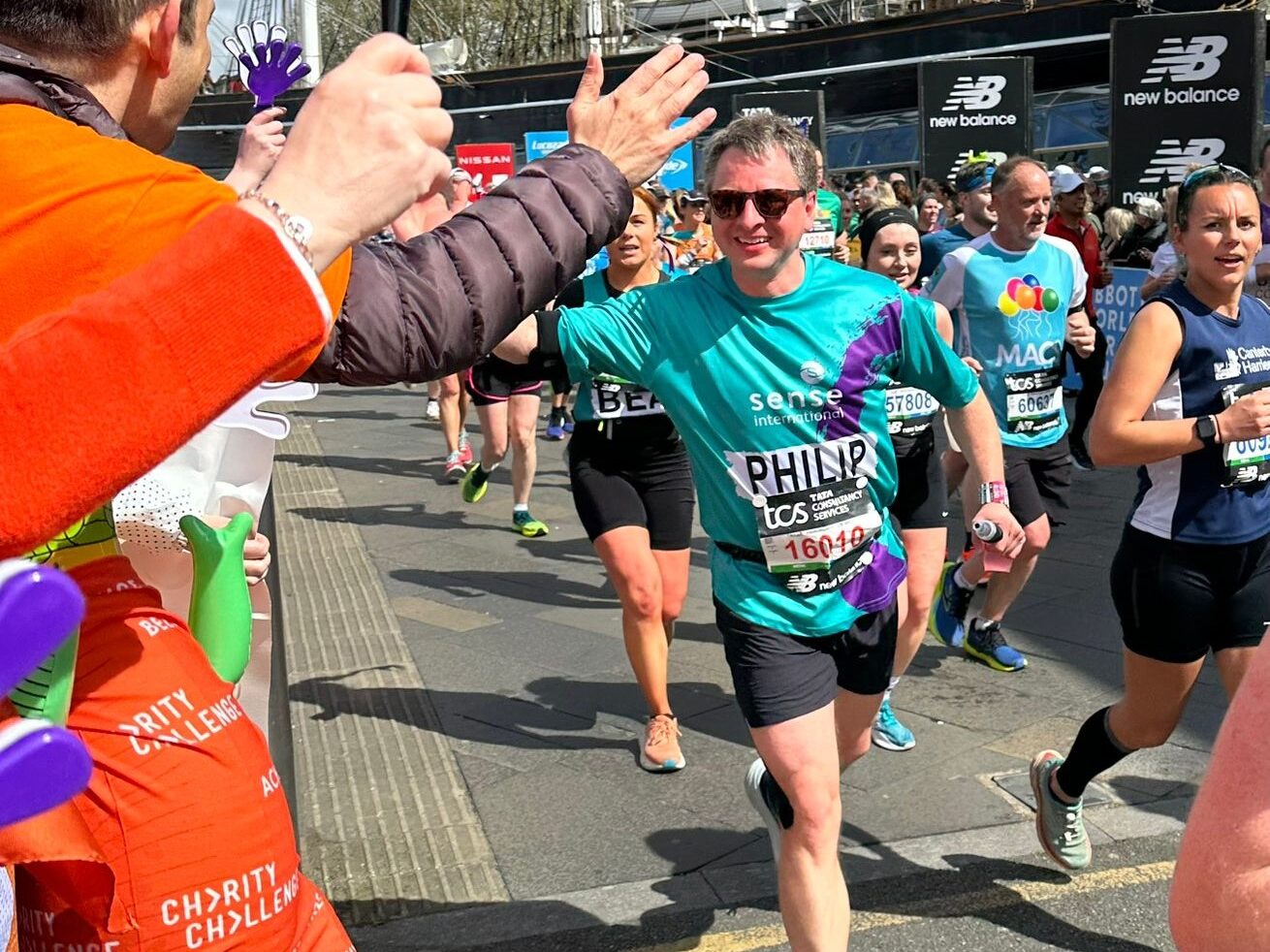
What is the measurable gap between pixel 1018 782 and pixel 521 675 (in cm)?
232

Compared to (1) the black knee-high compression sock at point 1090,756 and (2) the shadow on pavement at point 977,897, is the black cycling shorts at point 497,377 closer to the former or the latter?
(2) the shadow on pavement at point 977,897

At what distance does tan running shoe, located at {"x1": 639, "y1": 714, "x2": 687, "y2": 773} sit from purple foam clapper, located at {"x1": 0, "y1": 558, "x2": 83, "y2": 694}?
406 centimetres

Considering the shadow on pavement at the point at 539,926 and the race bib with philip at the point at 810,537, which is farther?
the shadow on pavement at the point at 539,926

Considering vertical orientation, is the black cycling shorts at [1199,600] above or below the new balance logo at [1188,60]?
below

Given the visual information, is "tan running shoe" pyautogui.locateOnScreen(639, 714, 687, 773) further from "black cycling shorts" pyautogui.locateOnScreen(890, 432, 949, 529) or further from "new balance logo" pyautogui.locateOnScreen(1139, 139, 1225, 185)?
"new balance logo" pyautogui.locateOnScreen(1139, 139, 1225, 185)

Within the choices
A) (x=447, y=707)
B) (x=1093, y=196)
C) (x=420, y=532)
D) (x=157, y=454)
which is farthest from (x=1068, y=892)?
(x=1093, y=196)

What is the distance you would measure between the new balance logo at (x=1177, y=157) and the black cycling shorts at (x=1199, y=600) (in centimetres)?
659

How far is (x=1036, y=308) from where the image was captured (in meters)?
6.31

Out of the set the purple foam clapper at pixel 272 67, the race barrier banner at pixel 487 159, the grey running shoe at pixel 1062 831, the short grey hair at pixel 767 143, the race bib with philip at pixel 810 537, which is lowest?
the grey running shoe at pixel 1062 831

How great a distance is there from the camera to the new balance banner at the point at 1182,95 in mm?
9375

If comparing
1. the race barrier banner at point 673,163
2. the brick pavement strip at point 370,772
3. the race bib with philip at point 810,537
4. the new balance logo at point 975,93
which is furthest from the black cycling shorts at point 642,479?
the race barrier banner at point 673,163

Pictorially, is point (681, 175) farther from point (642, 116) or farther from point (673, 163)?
point (642, 116)

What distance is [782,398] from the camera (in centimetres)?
343

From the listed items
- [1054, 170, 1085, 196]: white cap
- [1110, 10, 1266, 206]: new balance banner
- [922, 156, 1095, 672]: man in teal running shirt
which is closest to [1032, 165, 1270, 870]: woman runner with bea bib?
[922, 156, 1095, 672]: man in teal running shirt
